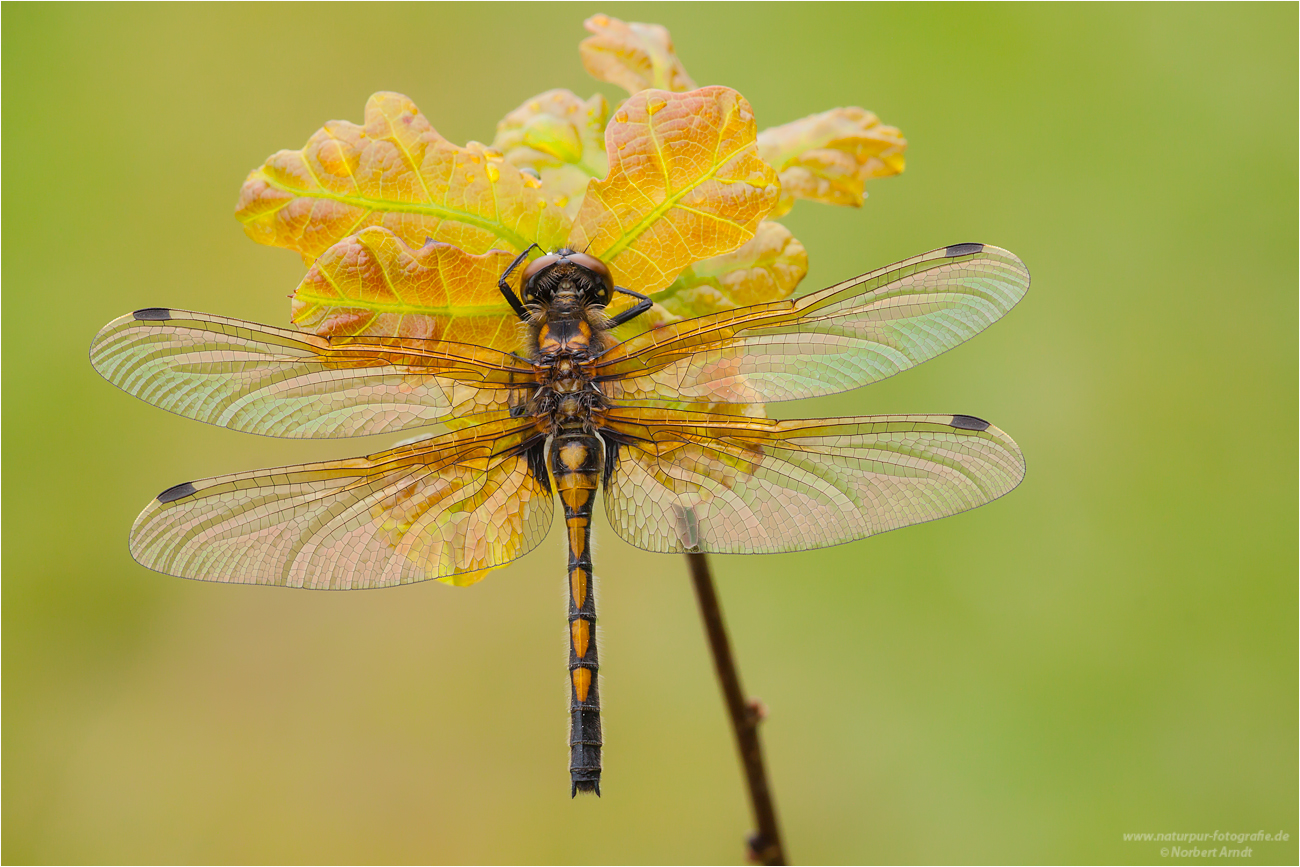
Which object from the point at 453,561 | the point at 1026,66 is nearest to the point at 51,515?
the point at 453,561

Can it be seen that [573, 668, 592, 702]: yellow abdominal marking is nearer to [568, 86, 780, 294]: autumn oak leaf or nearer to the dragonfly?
the dragonfly

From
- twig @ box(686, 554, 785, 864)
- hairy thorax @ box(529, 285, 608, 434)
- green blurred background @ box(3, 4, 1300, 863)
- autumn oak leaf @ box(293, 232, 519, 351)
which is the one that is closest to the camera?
autumn oak leaf @ box(293, 232, 519, 351)

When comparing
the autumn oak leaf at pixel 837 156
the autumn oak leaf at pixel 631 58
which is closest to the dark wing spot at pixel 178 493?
the autumn oak leaf at pixel 631 58

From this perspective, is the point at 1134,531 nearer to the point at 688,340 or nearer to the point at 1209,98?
the point at 1209,98

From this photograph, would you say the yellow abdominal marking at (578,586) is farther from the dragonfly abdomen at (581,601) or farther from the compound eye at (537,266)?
the compound eye at (537,266)

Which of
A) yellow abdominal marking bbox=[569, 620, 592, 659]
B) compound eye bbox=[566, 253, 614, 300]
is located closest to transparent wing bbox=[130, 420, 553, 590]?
yellow abdominal marking bbox=[569, 620, 592, 659]

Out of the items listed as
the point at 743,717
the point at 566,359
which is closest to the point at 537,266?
the point at 566,359

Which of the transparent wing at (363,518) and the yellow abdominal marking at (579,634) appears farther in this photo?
the yellow abdominal marking at (579,634)

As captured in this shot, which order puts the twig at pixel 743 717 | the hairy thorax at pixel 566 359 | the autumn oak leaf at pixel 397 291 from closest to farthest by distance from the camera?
the autumn oak leaf at pixel 397 291 < the hairy thorax at pixel 566 359 < the twig at pixel 743 717
